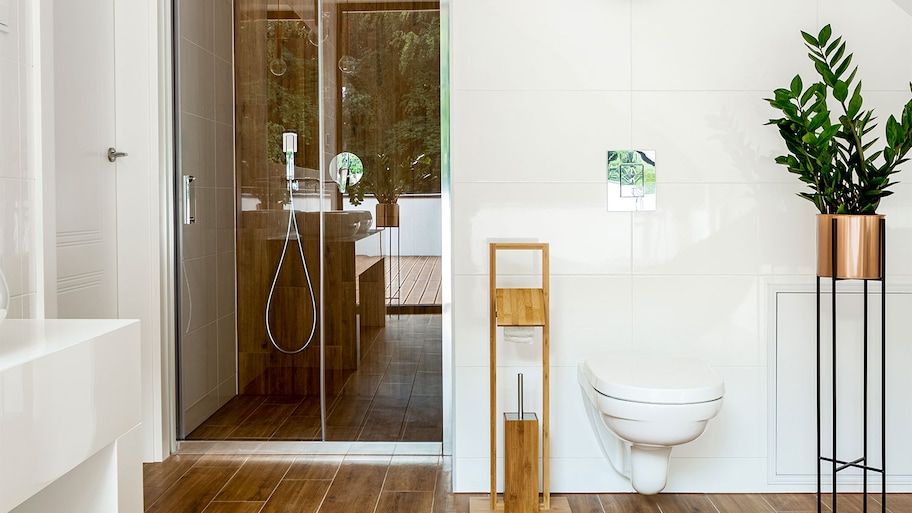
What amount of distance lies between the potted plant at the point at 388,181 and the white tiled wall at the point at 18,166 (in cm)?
129

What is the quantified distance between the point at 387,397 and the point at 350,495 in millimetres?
523

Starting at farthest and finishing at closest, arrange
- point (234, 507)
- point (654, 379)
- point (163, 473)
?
point (163, 473), point (234, 507), point (654, 379)

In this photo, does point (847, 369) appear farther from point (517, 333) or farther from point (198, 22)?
point (198, 22)

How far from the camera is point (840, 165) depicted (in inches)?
90.7

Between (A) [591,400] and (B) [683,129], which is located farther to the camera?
(B) [683,129]

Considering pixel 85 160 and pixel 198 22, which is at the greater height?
pixel 198 22

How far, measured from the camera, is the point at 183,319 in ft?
9.97

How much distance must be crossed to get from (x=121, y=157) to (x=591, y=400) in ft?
6.72

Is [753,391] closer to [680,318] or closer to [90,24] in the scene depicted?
[680,318]

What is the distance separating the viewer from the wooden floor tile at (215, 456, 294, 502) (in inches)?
101

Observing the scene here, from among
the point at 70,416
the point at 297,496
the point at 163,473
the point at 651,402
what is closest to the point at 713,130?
the point at 651,402

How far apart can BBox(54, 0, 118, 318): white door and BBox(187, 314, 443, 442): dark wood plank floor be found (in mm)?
832

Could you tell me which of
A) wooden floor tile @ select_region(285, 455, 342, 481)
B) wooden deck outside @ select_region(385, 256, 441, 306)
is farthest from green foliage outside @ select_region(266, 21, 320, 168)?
wooden floor tile @ select_region(285, 455, 342, 481)

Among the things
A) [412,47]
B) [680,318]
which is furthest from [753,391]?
[412,47]
